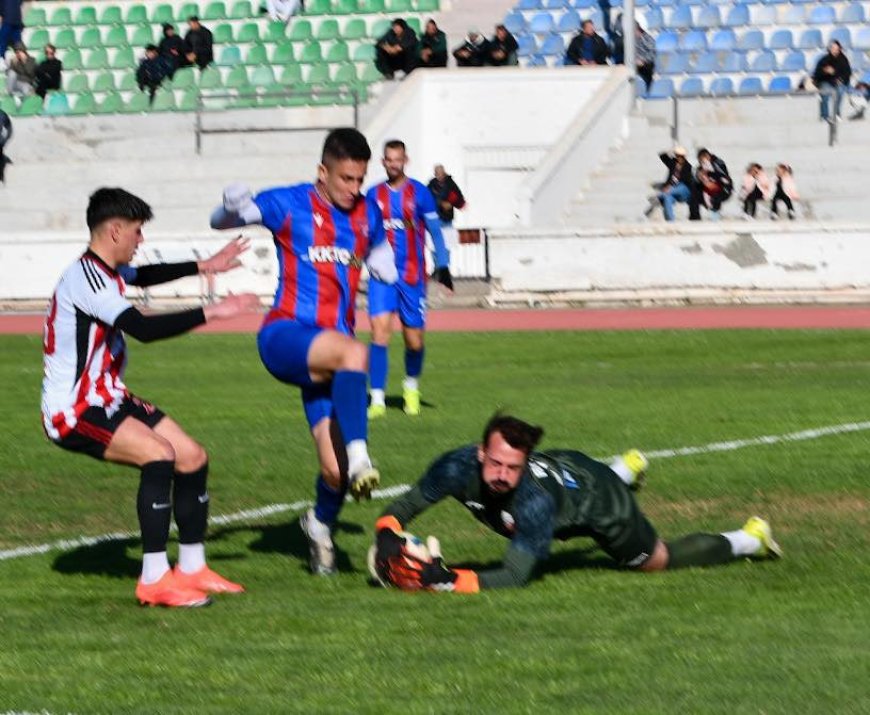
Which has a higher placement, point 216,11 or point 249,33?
point 216,11

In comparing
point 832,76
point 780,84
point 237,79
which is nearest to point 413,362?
point 832,76

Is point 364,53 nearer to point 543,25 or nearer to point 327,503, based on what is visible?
point 543,25

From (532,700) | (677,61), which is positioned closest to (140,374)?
(532,700)

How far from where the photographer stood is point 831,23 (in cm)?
3575

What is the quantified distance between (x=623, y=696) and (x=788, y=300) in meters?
22.0

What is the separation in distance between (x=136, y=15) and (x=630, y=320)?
18.1 m

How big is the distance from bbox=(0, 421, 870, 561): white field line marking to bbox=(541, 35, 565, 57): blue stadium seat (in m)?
22.9

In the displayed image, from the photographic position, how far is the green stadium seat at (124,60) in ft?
130

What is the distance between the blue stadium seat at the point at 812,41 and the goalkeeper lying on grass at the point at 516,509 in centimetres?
2821

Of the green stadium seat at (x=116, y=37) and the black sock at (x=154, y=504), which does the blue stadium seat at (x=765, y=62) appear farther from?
the black sock at (x=154, y=504)

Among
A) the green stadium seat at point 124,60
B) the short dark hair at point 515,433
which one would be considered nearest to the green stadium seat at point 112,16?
the green stadium seat at point 124,60

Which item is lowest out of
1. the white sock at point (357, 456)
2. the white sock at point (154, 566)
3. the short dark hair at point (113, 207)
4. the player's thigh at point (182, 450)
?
the white sock at point (154, 566)

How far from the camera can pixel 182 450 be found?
329 inches

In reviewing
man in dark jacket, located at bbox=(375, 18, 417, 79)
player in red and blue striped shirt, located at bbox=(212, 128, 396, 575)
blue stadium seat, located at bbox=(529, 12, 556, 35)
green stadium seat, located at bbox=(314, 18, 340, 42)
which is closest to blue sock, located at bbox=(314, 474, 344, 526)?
player in red and blue striped shirt, located at bbox=(212, 128, 396, 575)
